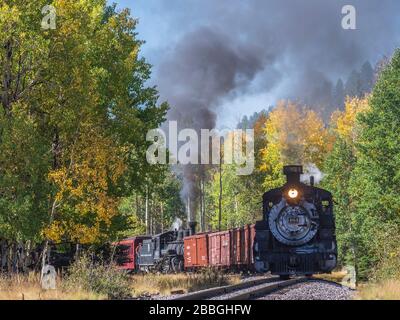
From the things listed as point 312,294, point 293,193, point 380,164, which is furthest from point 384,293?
point 380,164

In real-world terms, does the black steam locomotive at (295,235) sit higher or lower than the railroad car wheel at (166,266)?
higher

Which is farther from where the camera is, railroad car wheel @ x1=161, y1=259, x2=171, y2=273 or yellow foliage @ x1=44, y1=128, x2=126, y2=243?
railroad car wheel @ x1=161, y1=259, x2=171, y2=273

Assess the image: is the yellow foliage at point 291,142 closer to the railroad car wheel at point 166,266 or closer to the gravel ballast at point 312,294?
the railroad car wheel at point 166,266

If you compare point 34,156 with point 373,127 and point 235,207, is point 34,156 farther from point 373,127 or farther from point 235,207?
point 235,207

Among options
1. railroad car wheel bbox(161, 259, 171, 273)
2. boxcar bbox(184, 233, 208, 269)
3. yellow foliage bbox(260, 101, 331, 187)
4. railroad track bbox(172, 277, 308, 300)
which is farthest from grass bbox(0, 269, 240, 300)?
yellow foliage bbox(260, 101, 331, 187)

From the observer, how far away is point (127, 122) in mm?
26938

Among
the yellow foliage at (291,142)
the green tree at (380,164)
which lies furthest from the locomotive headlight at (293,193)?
the yellow foliage at (291,142)

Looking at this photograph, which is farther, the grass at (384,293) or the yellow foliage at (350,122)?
the yellow foliage at (350,122)

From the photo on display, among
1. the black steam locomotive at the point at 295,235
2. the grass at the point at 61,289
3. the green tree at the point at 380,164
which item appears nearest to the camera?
the grass at the point at 61,289

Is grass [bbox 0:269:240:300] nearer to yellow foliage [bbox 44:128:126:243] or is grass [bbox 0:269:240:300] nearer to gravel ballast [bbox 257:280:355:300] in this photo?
yellow foliage [bbox 44:128:126:243]

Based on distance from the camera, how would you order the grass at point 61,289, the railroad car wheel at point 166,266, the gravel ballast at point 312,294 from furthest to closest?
the railroad car wheel at point 166,266 < the gravel ballast at point 312,294 < the grass at point 61,289

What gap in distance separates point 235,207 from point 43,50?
48.7 m

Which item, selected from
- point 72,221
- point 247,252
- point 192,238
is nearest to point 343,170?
point 192,238

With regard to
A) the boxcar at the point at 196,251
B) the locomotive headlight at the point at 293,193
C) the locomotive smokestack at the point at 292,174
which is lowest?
the boxcar at the point at 196,251
